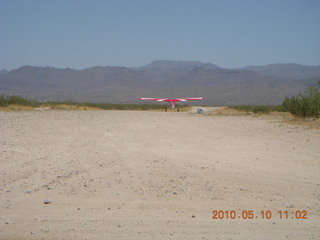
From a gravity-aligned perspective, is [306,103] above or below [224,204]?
above

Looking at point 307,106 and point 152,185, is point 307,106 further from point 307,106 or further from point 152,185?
point 152,185

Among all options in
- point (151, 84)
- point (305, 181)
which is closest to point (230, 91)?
point (151, 84)

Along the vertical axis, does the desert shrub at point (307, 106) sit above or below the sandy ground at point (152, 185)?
above

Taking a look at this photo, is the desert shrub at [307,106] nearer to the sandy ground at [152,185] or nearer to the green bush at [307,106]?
the green bush at [307,106]

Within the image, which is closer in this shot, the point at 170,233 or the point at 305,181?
the point at 170,233

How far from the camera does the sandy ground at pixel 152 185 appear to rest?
6.04m

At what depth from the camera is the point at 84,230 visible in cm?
593

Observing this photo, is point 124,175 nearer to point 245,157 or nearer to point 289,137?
point 245,157

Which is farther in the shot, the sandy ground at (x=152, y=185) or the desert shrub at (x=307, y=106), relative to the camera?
the desert shrub at (x=307, y=106)

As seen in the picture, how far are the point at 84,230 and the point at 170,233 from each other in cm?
116

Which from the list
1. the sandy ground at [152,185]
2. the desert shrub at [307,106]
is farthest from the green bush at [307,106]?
the sandy ground at [152,185]

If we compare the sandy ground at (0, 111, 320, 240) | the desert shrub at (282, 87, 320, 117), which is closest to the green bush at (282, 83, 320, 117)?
the desert shrub at (282, 87, 320, 117)

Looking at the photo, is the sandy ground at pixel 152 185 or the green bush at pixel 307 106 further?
the green bush at pixel 307 106

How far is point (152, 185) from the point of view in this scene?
780 centimetres
